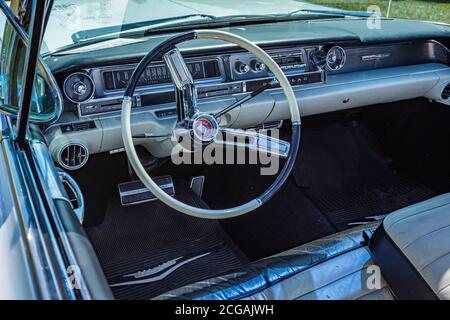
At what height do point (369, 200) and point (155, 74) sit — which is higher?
point (155, 74)

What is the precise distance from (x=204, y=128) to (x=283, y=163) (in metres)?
1.07

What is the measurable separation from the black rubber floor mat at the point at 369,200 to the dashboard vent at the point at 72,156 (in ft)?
4.72

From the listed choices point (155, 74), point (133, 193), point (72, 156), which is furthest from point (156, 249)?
point (155, 74)

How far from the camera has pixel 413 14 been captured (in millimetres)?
3580

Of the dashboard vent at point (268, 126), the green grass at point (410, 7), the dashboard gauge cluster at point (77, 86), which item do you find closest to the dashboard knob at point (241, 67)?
the dashboard vent at point (268, 126)

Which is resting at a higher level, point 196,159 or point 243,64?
point 243,64

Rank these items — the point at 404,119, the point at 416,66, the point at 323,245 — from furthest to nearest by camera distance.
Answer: the point at 404,119
the point at 416,66
the point at 323,245

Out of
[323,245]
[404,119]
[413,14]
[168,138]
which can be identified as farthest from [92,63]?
[413,14]

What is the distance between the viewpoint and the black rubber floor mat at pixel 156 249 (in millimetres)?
2111

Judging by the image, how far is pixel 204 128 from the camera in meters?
1.74

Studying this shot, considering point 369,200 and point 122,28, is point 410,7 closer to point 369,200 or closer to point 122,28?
point 369,200

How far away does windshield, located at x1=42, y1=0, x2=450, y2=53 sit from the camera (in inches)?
85.4
